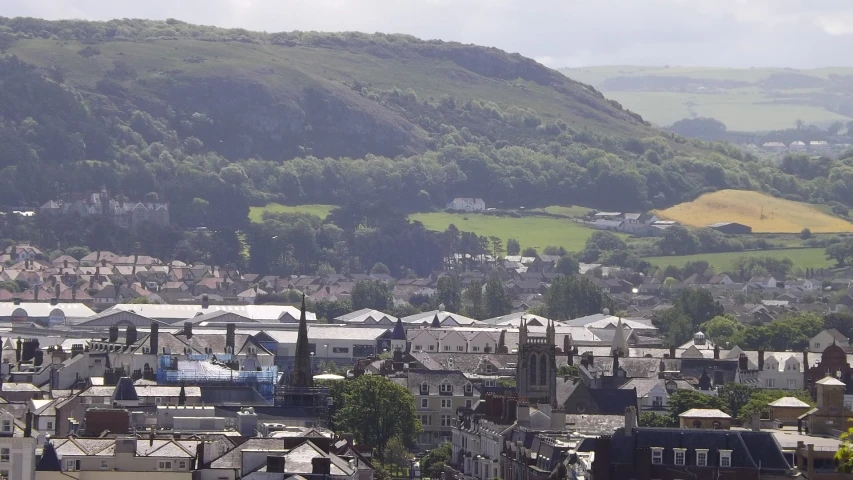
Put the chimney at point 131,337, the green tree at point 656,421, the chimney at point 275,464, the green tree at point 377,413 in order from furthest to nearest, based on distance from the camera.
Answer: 1. the chimney at point 131,337
2. the green tree at point 656,421
3. the green tree at point 377,413
4. the chimney at point 275,464

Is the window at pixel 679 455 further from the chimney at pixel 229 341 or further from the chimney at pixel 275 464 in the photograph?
the chimney at pixel 229 341

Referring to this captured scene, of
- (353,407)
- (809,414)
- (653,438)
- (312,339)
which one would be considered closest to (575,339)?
(312,339)

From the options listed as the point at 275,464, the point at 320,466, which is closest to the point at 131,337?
the point at 275,464

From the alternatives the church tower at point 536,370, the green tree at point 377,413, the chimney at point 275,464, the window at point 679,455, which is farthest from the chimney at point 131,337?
the chimney at point 275,464

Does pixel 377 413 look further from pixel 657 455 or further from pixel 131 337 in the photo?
pixel 131 337

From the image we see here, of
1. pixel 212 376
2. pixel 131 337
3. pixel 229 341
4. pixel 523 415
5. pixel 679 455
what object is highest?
pixel 679 455

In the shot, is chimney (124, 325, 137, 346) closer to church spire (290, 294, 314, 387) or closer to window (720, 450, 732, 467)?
church spire (290, 294, 314, 387)
